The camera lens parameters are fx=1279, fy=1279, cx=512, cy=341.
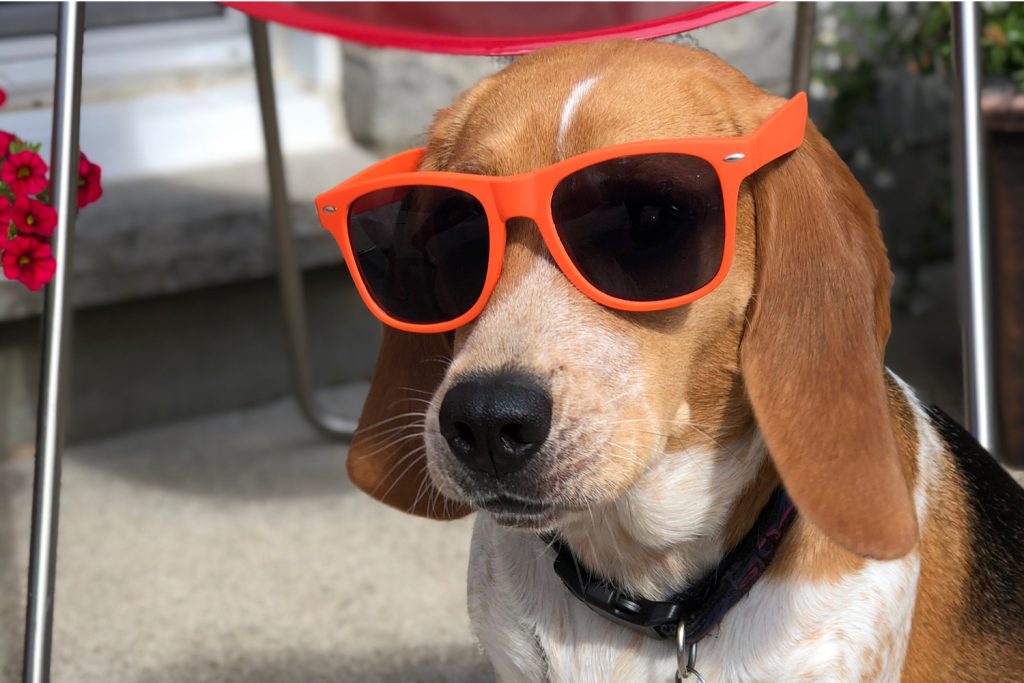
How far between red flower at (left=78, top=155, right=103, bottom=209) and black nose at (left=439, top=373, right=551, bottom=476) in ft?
3.58

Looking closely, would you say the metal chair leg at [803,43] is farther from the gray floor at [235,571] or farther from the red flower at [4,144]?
the red flower at [4,144]

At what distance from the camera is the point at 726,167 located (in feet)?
5.16

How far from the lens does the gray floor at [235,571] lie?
2.73 metres

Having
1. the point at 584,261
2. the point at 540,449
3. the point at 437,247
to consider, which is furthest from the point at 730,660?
the point at 437,247

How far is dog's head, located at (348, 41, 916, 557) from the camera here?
151 cm

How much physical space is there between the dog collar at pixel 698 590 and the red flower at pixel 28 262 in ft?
3.19

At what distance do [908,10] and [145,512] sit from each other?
125 inches

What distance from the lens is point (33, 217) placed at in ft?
6.90

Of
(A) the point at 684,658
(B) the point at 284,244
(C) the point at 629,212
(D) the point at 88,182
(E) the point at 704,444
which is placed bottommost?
(B) the point at 284,244

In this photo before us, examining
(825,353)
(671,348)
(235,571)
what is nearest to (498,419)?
(671,348)

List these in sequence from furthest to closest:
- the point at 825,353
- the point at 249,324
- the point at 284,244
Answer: the point at 249,324, the point at 284,244, the point at 825,353

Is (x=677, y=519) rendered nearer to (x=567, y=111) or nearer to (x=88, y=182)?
(x=567, y=111)

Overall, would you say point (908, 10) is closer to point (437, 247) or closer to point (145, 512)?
point (145, 512)

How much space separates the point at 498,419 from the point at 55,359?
1.01 metres
